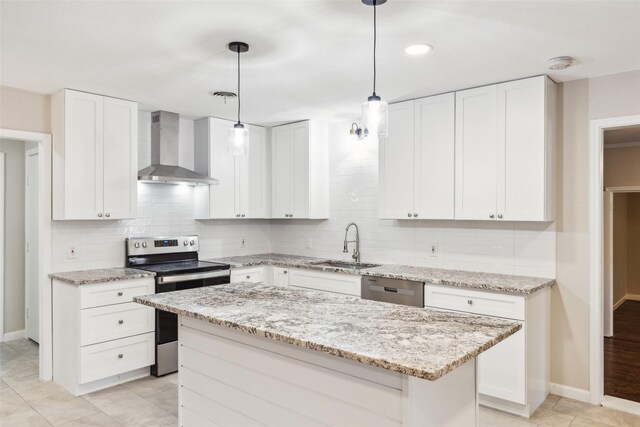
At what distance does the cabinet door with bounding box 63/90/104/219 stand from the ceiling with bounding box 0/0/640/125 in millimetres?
173

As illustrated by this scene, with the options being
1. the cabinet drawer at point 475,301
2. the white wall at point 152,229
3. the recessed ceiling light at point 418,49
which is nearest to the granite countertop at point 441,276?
the cabinet drawer at point 475,301

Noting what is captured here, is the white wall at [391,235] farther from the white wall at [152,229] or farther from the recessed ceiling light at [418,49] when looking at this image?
the recessed ceiling light at [418,49]

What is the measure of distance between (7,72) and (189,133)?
73.7 inches

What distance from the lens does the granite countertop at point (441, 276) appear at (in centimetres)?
316

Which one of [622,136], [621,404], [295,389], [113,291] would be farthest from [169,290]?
[622,136]

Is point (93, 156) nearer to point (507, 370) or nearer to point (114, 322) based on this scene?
point (114, 322)

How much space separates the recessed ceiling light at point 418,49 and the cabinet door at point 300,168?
2196 millimetres

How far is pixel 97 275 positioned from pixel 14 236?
6.73ft

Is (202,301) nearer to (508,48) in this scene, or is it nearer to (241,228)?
(508,48)

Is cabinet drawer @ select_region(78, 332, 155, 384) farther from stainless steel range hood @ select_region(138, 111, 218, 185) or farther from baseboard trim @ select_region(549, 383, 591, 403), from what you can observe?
baseboard trim @ select_region(549, 383, 591, 403)

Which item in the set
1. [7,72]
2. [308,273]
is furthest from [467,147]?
[7,72]

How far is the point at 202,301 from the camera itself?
Result: 8.15ft

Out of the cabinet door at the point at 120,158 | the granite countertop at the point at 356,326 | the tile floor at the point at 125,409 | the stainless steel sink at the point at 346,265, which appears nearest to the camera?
the granite countertop at the point at 356,326

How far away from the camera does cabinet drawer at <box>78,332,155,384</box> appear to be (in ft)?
11.6
